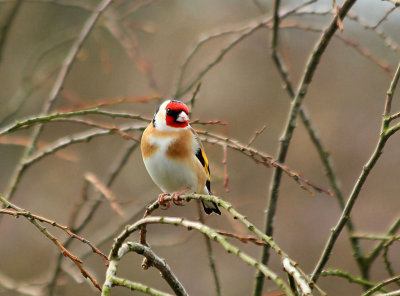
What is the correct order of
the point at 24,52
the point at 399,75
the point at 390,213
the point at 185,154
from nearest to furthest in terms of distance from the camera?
the point at 399,75, the point at 185,154, the point at 390,213, the point at 24,52

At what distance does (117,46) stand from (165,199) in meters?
9.28

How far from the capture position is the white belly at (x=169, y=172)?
283cm

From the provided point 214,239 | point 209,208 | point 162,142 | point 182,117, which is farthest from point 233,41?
point 214,239

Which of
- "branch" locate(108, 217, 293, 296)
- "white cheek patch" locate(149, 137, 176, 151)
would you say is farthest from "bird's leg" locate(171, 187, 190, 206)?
"branch" locate(108, 217, 293, 296)

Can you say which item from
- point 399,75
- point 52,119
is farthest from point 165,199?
point 399,75

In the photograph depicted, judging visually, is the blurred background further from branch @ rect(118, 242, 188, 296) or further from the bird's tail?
branch @ rect(118, 242, 188, 296)

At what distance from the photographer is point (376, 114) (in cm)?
1027

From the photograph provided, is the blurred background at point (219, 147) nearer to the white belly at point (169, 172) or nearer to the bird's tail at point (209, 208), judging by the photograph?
the bird's tail at point (209, 208)

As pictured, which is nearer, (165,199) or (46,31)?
(165,199)

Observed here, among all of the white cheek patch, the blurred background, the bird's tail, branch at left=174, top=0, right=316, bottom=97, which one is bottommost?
the bird's tail

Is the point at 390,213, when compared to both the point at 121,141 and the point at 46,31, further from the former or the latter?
the point at 46,31

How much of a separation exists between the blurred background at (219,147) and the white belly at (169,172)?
13.7 feet

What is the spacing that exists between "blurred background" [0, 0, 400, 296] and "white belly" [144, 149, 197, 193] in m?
4.19

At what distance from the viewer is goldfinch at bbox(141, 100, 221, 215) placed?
2842mm
